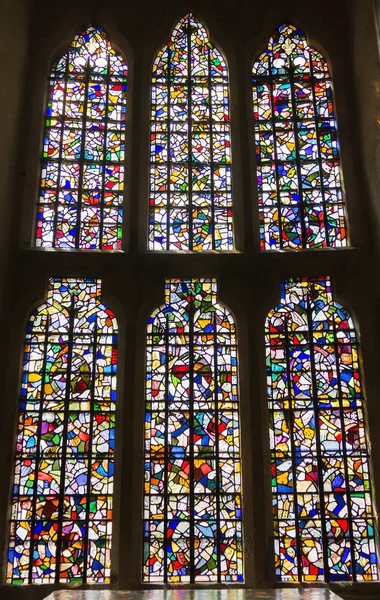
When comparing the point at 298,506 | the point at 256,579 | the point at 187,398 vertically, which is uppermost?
the point at 187,398

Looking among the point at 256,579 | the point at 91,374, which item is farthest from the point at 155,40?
the point at 256,579

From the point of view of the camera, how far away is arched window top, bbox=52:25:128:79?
877 cm

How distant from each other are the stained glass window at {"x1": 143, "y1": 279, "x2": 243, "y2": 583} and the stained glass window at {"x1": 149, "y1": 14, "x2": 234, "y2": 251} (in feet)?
2.01

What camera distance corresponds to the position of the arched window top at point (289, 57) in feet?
28.8

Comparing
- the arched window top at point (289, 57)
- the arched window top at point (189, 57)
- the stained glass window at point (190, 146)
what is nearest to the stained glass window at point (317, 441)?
the stained glass window at point (190, 146)

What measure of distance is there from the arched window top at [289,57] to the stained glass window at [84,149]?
1.58 m

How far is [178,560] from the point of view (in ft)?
21.9

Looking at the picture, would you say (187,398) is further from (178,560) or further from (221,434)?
(178,560)

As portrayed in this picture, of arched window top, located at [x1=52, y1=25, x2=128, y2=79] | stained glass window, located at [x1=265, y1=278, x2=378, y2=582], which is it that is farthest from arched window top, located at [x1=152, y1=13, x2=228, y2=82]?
stained glass window, located at [x1=265, y1=278, x2=378, y2=582]

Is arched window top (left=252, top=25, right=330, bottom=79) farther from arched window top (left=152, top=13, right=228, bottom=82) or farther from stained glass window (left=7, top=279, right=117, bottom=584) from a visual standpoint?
stained glass window (left=7, top=279, right=117, bottom=584)

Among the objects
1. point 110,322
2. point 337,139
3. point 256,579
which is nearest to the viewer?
point 256,579

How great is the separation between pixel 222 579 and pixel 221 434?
122 cm

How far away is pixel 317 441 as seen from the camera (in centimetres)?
701

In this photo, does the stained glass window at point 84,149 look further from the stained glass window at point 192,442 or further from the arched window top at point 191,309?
the stained glass window at point 192,442
